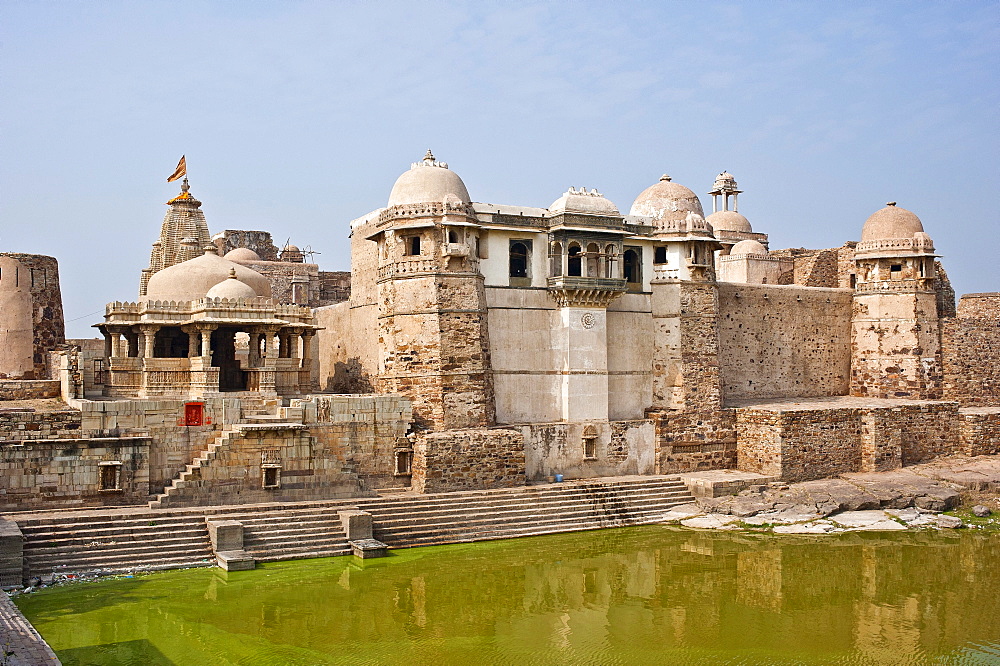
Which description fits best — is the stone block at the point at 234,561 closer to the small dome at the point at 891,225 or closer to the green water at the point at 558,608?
the green water at the point at 558,608

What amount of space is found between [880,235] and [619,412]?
8559 millimetres

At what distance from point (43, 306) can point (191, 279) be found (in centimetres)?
328

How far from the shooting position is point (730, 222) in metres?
30.8

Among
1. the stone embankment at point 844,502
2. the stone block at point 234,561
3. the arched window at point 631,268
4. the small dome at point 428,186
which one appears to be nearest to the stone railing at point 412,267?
the small dome at point 428,186

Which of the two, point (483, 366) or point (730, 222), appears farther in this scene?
point (730, 222)

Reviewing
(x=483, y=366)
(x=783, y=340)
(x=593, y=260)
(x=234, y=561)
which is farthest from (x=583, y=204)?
(x=234, y=561)

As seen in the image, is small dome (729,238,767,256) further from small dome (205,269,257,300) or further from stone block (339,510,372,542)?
stone block (339,510,372,542)

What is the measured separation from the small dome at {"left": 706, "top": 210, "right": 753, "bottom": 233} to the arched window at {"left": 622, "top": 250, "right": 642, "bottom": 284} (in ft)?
37.4

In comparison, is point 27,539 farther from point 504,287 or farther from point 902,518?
point 902,518

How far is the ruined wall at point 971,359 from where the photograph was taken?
74.9 feet

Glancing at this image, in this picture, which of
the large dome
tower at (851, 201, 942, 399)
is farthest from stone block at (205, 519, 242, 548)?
tower at (851, 201, 942, 399)

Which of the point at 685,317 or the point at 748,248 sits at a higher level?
the point at 748,248

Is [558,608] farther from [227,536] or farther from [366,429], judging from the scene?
[366,429]

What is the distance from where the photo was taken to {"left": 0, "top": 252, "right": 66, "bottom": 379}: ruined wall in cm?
1958
